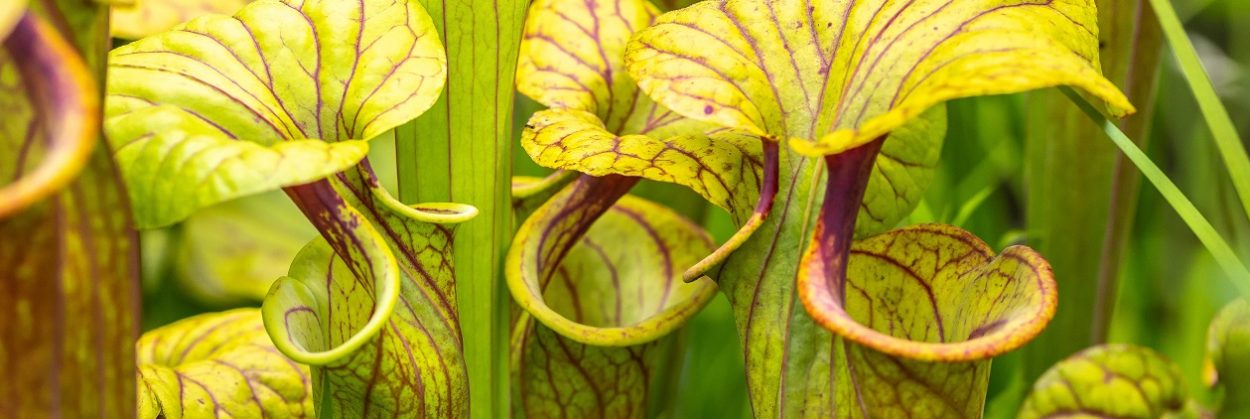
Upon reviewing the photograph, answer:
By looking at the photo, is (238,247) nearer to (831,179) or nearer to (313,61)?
(313,61)

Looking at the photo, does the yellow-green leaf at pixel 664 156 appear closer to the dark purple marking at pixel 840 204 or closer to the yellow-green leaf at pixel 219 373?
the dark purple marking at pixel 840 204

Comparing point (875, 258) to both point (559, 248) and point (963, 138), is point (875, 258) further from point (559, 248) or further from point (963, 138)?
point (963, 138)

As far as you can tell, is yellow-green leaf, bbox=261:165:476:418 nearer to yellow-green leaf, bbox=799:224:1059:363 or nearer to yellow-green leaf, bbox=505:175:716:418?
yellow-green leaf, bbox=505:175:716:418

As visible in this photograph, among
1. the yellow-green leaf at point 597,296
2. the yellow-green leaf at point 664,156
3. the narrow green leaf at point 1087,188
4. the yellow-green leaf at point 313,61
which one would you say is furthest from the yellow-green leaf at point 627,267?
the narrow green leaf at point 1087,188

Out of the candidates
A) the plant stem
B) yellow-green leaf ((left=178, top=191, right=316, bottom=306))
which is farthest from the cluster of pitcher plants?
yellow-green leaf ((left=178, top=191, right=316, bottom=306))

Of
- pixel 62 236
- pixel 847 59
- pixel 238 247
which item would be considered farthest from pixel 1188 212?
pixel 238 247
